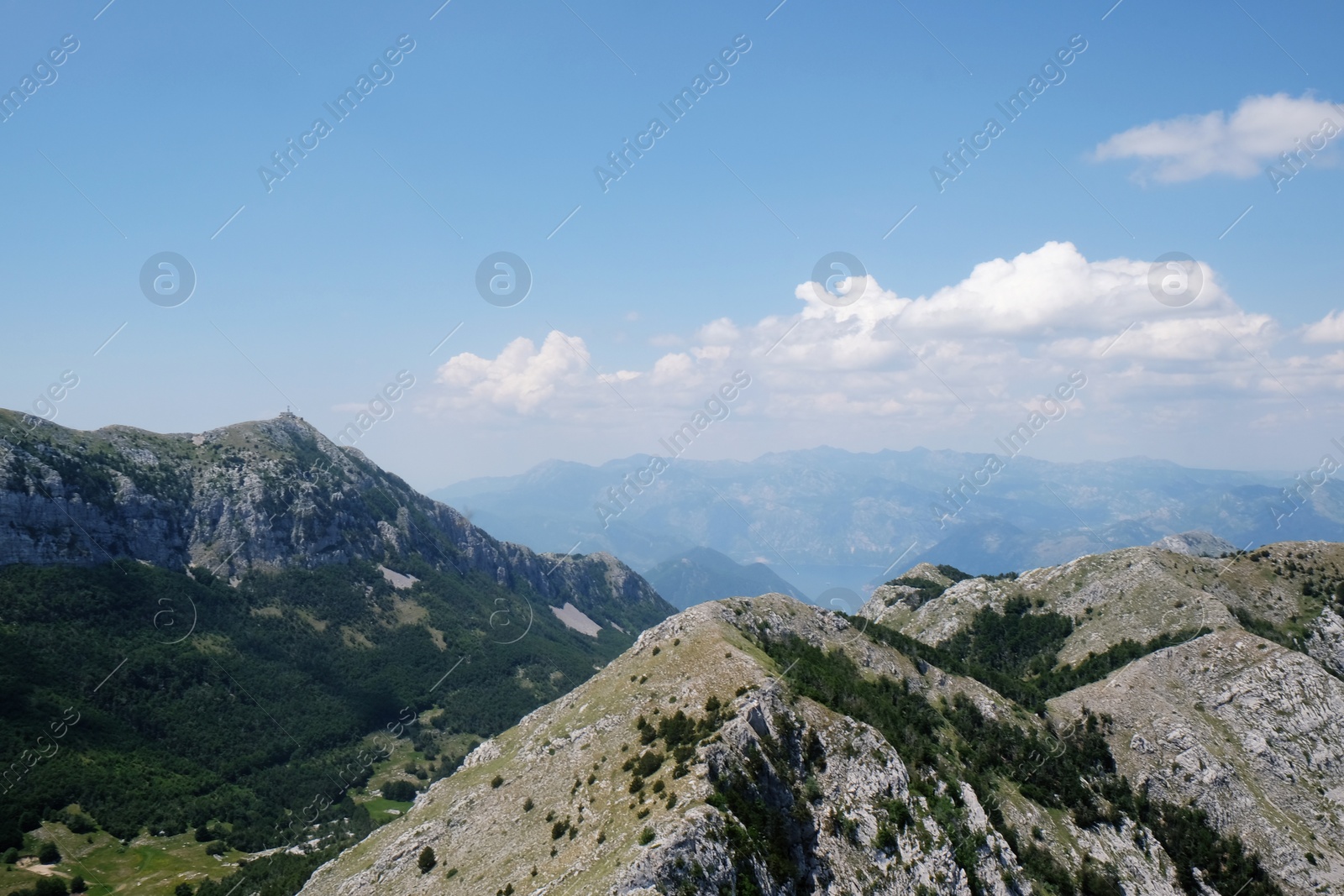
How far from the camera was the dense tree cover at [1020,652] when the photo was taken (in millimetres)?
132875

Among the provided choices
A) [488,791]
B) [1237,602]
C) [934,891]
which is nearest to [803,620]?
[934,891]

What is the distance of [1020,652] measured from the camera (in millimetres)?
169750

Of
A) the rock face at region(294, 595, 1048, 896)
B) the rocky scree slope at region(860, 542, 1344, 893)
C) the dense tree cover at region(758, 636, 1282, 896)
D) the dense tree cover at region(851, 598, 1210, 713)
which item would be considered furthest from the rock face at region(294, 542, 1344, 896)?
the dense tree cover at region(851, 598, 1210, 713)

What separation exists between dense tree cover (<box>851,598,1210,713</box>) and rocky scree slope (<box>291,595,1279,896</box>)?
1828 centimetres

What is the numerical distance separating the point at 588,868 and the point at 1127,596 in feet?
495

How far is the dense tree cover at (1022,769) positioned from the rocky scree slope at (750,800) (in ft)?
1.45

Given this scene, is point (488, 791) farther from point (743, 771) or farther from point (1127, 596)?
point (1127, 596)

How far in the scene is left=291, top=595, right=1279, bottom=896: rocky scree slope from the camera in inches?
2527

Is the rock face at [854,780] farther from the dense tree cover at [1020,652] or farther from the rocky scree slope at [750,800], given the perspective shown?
the dense tree cover at [1020,652]

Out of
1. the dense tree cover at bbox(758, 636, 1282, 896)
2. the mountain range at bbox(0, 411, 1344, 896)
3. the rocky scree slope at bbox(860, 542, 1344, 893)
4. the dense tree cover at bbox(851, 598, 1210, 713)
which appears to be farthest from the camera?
the dense tree cover at bbox(851, 598, 1210, 713)

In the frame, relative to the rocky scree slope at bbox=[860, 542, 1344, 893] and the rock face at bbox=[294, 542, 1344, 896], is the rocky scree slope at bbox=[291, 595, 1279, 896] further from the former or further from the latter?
the rocky scree slope at bbox=[860, 542, 1344, 893]

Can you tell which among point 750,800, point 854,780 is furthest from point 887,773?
point 750,800

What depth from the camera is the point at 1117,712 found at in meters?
120

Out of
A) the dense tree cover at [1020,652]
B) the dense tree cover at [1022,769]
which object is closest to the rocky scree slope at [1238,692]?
the dense tree cover at [1020,652]
